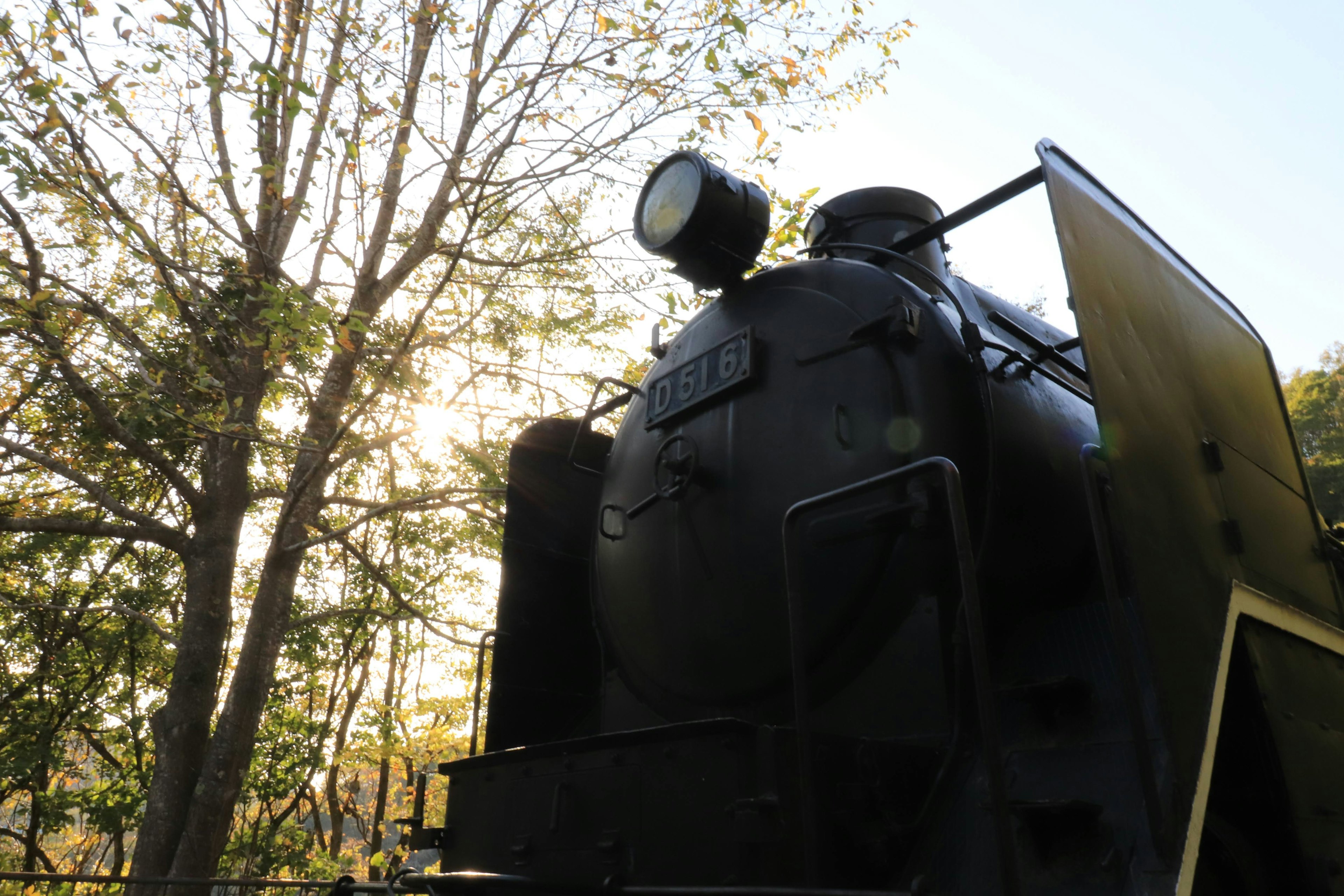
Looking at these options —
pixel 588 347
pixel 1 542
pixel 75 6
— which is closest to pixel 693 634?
pixel 75 6

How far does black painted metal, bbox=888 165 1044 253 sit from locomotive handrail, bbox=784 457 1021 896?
52.7 inches

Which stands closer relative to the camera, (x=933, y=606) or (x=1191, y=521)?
(x=1191, y=521)

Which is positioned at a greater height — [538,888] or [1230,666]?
[1230,666]

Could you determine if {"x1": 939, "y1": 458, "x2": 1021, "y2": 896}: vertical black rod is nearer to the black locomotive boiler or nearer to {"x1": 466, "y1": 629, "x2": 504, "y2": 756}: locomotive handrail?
the black locomotive boiler

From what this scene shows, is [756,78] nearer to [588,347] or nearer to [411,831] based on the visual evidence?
[588,347]

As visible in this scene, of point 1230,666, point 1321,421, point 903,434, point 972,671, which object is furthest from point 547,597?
point 1321,421

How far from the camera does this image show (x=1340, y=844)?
78.2 inches

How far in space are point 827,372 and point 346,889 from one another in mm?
2076

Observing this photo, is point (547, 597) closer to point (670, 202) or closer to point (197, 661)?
point (670, 202)

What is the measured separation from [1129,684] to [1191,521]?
63cm

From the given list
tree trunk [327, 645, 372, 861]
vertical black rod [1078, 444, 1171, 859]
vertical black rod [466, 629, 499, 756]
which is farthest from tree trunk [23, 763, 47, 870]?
vertical black rod [1078, 444, 1171, 859]

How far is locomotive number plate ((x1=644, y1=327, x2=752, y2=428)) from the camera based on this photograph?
2.76 m

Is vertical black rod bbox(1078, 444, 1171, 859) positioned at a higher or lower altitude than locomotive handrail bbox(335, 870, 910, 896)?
higher

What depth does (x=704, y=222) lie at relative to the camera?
299 centimetres
